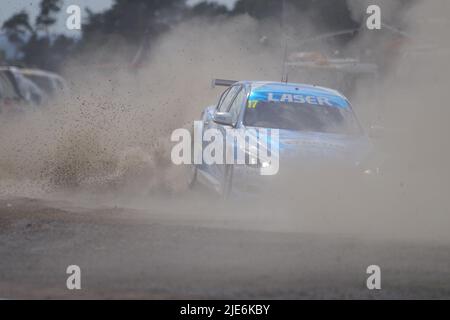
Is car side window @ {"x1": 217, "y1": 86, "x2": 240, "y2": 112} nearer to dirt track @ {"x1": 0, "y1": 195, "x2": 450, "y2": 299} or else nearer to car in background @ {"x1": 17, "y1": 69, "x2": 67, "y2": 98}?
dirt track @ {"x1": 0, "y1": 195, "x2": 450, "y2": 299}

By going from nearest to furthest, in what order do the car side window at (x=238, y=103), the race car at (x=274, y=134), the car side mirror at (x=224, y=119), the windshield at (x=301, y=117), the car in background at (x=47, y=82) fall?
the race car at (x=274, y=134) < the car side mirror at (x=224, y=119) < the windshield at (x=301, y=117) < the car side window at (x=238, y=103) < the car in background at (x=47, y=82)

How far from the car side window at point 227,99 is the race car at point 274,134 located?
0.08ft

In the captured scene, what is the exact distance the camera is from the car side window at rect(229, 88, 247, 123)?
11086 mm

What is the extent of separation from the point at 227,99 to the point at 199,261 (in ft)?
15.7

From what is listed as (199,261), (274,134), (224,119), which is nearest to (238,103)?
(224,119)

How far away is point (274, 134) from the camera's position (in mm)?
10102

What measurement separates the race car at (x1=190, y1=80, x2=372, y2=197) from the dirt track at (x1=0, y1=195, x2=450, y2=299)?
24.0 inches

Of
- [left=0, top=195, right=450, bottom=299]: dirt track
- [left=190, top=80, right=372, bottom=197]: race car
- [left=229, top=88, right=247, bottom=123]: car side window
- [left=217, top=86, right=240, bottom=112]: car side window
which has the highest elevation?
[left=217, top=86, right=240, bottom=112]: car side window

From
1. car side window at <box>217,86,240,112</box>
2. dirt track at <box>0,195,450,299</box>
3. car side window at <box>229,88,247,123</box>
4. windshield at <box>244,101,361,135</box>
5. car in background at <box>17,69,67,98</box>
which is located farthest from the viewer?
car in background at <box>17,69,67,98</box>

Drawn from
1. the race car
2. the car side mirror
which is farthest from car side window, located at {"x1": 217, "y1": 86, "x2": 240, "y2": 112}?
the car side mirror

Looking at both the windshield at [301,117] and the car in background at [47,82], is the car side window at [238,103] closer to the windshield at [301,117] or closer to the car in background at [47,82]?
the windshield at [301,117]

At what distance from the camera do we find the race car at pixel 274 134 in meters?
9.55

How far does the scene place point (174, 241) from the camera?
27.4 ft

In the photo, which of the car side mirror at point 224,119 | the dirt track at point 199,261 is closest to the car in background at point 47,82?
the car side mirror at point 224,119
